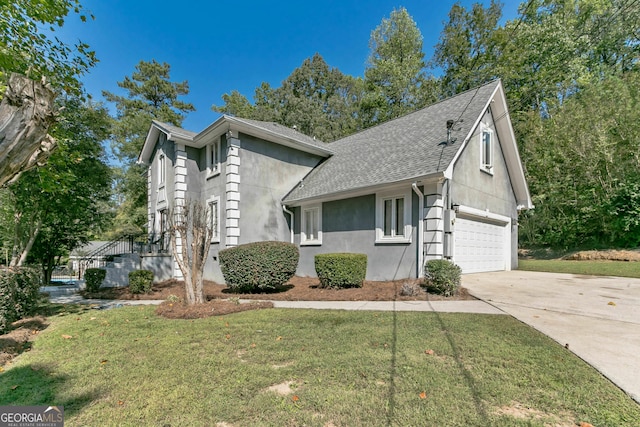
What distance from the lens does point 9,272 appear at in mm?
5633

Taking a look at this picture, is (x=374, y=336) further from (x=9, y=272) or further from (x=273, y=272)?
(x=9, y=272)

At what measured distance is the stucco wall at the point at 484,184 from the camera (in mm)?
10336

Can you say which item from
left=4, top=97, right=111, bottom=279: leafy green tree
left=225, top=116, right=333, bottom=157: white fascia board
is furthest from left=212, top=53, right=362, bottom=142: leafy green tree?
left=4, top=97, right=111, bottom=279: leafy green tree

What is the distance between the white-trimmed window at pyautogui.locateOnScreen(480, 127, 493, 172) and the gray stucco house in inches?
2.0

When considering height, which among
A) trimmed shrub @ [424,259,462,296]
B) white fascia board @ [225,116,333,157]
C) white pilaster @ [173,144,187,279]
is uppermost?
white fascia board @ [225,116,333,157]

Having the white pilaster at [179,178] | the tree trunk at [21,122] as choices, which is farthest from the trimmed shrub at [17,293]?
the white pilaster at [179,178]

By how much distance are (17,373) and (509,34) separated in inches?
1208

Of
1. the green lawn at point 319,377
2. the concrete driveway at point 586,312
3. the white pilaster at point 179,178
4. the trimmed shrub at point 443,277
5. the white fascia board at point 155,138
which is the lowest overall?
the green lawn at point 319,377

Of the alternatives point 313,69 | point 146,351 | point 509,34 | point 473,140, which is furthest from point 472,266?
point 313,69

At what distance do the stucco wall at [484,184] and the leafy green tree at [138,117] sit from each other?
951 inches

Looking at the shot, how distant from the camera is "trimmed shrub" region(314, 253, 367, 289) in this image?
8.80m

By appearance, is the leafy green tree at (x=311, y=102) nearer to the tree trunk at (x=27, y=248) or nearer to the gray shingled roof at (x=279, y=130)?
the gray shingled roof at (x=279, y=130)
